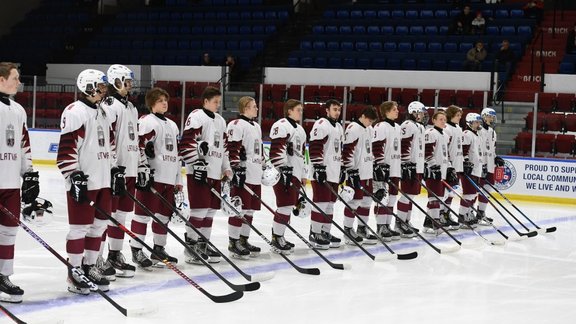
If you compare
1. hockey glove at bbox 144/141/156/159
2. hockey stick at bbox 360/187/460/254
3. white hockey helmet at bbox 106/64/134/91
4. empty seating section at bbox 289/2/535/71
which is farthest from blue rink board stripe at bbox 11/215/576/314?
empty seating section at bbox 289/2/535/71

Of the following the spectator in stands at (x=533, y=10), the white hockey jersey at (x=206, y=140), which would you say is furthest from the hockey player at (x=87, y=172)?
the spectator in stands at (x=533, y=10)

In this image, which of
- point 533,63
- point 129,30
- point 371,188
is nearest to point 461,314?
point 371,188

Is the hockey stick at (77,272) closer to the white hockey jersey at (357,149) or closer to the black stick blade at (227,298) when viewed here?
the black stick blade at (227,298)

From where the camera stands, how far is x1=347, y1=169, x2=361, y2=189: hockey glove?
29.5 ft

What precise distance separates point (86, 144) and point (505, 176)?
393 inches

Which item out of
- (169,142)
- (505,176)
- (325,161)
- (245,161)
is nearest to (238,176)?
(245,161)

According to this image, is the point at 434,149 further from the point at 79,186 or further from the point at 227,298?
the point at 79,186

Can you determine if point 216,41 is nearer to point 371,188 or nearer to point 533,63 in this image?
point 533,63

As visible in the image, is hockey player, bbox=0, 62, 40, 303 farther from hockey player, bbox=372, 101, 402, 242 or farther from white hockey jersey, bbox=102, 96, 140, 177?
hockey player, bbox=372, 101, 402, 242

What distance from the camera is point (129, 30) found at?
24.7 meters

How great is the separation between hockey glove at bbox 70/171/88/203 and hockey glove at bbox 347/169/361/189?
3646 mm

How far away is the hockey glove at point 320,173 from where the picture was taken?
851cm

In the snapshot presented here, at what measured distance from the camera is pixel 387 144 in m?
9.52

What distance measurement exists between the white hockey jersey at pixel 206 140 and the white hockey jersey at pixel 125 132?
0.67 m
